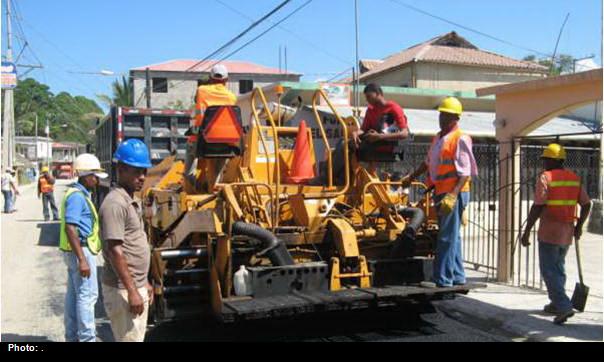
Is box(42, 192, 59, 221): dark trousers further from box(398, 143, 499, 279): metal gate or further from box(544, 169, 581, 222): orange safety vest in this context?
box(544, 169, 581, 222): orange safety vest

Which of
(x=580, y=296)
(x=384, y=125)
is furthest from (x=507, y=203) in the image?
(x=384, y=125)

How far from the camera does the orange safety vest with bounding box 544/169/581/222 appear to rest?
6375mm

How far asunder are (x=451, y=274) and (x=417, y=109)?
47.2ft

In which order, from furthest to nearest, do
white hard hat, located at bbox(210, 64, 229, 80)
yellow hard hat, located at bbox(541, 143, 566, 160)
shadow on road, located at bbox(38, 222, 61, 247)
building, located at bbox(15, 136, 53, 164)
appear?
→ building, located at bbox(15, 136, 53, 164)
shadow on road, located at bbox(38, 222, 61, 247)
white hard hat, located at bbox(210, 64, 229, 80)
yellow hard hat, located at bbox(541, 143, 566, 160)

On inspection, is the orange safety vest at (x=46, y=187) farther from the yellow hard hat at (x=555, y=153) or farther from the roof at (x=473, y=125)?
the yellow hard hat at (x=555, y=153)

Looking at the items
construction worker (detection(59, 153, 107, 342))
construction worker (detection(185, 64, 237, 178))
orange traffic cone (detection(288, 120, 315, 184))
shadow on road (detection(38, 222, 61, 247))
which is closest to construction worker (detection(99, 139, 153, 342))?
construction worker (detection(59, 153, 107, 342))

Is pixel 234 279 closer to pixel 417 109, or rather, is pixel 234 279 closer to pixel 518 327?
pixel 518 327

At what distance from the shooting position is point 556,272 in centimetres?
646

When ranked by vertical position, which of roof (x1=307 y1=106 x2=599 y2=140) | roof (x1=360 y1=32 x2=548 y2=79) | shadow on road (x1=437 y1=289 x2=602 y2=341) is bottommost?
shadow on road (x1=437 y1=289 x2=602 y2=341)

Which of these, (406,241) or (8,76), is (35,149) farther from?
(406,241)

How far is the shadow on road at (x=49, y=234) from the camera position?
44.7ft

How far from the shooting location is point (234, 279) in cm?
546

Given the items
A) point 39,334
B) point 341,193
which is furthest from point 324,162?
point 39,334

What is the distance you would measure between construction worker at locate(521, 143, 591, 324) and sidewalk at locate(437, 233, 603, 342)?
0.74 feet
